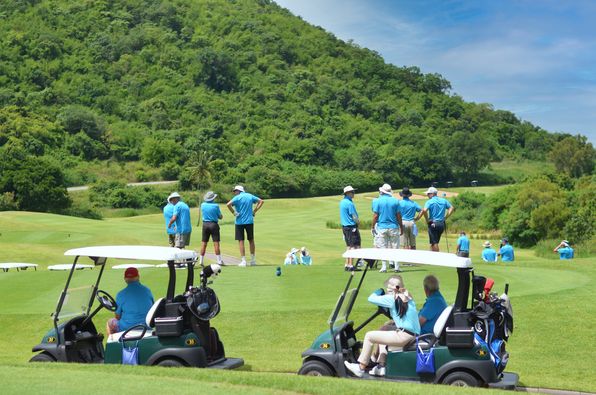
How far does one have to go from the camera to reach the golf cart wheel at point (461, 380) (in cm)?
920

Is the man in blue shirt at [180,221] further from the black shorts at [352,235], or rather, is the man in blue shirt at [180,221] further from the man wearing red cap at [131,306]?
the man wearing red cap at [131,306]

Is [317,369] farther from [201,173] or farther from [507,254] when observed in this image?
[201,173]

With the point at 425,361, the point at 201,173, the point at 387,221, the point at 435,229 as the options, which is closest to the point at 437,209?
the point at 435,229

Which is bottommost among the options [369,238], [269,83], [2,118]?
[369,238]

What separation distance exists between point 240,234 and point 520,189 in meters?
47.8

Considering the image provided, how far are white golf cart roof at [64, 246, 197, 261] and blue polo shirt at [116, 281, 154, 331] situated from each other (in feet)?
1.98

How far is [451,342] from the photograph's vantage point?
927 centimetres

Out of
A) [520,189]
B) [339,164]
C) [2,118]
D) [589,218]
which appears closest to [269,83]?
[339,164]

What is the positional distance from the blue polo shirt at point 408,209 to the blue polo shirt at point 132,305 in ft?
32.4

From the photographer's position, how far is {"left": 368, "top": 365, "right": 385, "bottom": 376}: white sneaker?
9.73 metres

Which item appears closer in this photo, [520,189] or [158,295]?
[158,295]

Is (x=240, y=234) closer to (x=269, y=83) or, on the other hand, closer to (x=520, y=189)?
(x=520, y=189)

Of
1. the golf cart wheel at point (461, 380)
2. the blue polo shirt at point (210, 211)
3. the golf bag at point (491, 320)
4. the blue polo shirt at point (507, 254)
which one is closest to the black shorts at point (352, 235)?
the blue polo shirt at point (210, 211)

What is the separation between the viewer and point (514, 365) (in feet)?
39.2
